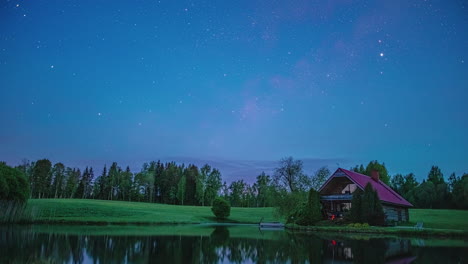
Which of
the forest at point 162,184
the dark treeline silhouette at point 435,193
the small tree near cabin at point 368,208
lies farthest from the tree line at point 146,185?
the small tree near cabin at point 368,208

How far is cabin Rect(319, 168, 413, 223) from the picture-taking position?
125ft

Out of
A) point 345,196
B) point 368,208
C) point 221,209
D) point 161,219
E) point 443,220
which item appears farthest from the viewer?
point 221,209

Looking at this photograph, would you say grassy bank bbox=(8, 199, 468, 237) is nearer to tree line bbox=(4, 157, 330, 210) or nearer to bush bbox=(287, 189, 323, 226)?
bush bbox=(287, 189, 323, 226)

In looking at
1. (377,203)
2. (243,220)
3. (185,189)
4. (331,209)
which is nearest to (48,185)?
(185,189)

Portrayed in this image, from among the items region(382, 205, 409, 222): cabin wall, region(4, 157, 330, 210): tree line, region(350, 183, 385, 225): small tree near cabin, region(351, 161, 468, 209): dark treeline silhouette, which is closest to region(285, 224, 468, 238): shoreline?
region(350, 183, 385, 225): small tree near cabin

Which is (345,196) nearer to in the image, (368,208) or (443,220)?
(368,208)

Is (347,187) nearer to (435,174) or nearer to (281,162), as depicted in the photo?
(281,162)

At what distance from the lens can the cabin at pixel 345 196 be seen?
38.2 meters

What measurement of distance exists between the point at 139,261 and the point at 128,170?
10661cm

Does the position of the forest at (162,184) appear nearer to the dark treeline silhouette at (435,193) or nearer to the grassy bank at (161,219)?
the dark treeline silhouette at (435,193)

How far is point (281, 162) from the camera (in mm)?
55312

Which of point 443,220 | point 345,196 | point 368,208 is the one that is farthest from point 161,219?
point 443,220

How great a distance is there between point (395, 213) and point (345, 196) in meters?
8.28

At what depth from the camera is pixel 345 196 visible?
38.4 metres
